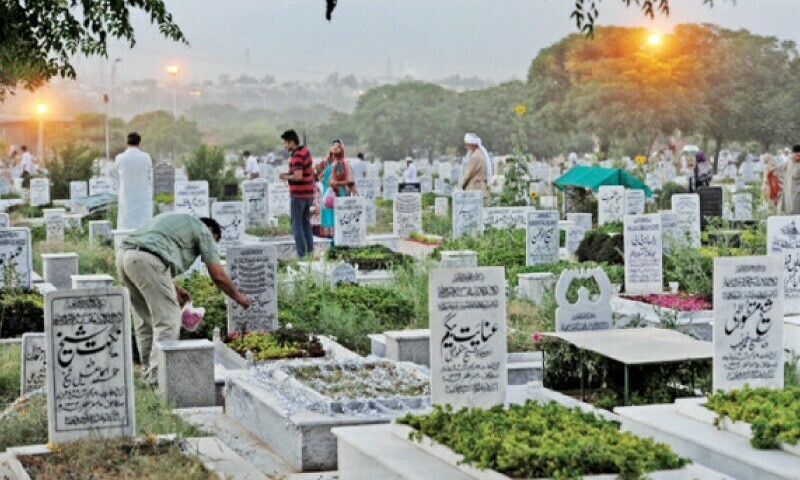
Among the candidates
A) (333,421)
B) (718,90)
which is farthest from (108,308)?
(718,90)

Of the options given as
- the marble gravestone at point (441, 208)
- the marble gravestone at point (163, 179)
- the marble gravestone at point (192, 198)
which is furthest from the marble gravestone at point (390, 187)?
the marble gravestone at point (192, 198)

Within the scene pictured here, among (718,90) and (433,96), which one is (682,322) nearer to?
(718,90)

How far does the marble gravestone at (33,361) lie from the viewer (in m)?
12.4

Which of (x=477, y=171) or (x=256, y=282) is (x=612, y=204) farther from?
(x=256, y=282)

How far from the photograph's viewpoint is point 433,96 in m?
121

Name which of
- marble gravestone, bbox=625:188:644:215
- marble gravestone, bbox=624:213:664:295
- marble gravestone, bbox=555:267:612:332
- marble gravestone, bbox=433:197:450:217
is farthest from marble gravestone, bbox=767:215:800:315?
marble gravestone, bbox=433:197:450:217

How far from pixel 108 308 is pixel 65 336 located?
11.9 inches

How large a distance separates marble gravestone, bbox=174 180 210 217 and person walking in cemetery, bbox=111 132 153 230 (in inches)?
54.5

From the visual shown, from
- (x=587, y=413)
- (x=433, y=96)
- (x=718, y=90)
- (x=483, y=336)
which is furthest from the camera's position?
(x=433, y=96)

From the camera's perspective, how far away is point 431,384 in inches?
397

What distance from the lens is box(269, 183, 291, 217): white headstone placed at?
3557 centimetres

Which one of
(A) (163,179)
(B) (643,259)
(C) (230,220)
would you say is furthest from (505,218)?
(A) (163,179)

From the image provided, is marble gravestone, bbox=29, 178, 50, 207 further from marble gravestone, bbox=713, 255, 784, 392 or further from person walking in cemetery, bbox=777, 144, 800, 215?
marble gravestone, bbox=713, 255, 784, 392

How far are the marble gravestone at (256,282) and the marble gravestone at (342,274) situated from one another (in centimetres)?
356
